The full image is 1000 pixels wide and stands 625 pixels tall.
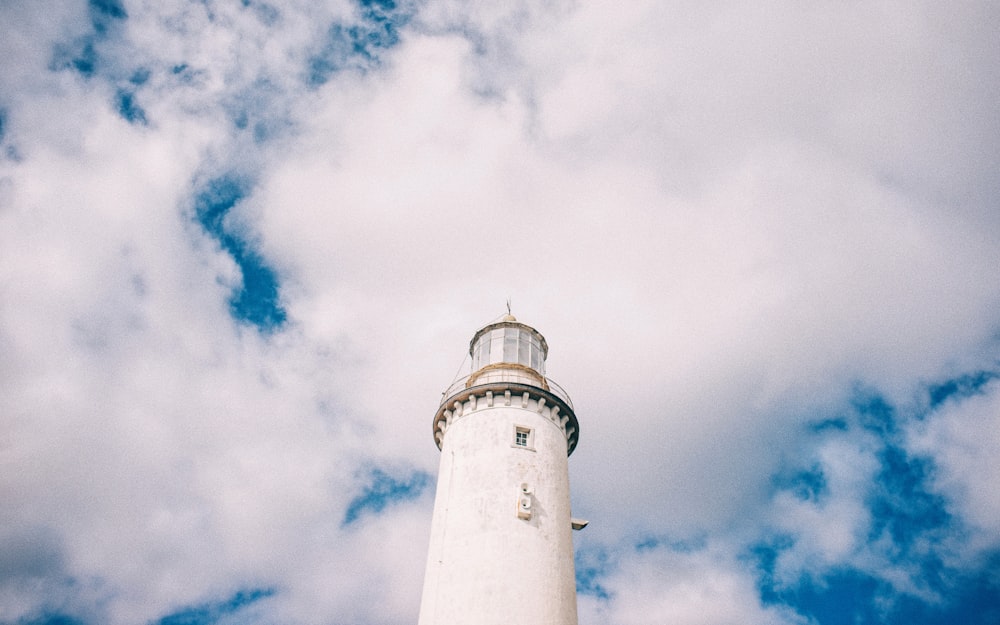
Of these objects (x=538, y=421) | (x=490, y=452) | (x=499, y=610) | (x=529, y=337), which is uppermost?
(x=529, y=337)

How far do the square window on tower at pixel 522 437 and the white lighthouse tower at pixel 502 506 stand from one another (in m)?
0.04

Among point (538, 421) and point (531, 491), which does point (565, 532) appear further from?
point (538, 421)

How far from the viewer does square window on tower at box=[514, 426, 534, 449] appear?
23203 mm

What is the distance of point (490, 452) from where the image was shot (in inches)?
895

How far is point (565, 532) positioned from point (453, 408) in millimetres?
6558

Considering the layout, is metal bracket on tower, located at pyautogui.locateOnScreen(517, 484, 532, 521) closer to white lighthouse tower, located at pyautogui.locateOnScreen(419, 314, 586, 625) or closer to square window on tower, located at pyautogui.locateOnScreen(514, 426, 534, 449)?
white lighthouse tower, located at pyautogui.locateOnScreen(419, 314, 586, 625)

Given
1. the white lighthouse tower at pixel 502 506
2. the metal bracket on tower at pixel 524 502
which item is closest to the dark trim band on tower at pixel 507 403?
the white lighthouse tower at pixel 502 506

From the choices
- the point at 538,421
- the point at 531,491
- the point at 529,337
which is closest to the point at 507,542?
the point at 531,491

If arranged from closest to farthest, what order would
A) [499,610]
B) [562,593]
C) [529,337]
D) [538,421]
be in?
[499,610], [562,593], [538,421], [529,337]

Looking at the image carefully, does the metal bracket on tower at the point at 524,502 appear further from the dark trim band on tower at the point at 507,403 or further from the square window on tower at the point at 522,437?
the dark trim band on tower at the point at 507,403

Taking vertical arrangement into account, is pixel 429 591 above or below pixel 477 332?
below

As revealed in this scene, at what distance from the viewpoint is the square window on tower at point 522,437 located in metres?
23.2

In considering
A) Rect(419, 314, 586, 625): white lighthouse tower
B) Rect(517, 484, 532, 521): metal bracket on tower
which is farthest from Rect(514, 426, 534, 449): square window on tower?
Rect(517, 484, 532, 521): metal bracket on tower

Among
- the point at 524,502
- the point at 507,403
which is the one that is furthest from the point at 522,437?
the point at 524,502
